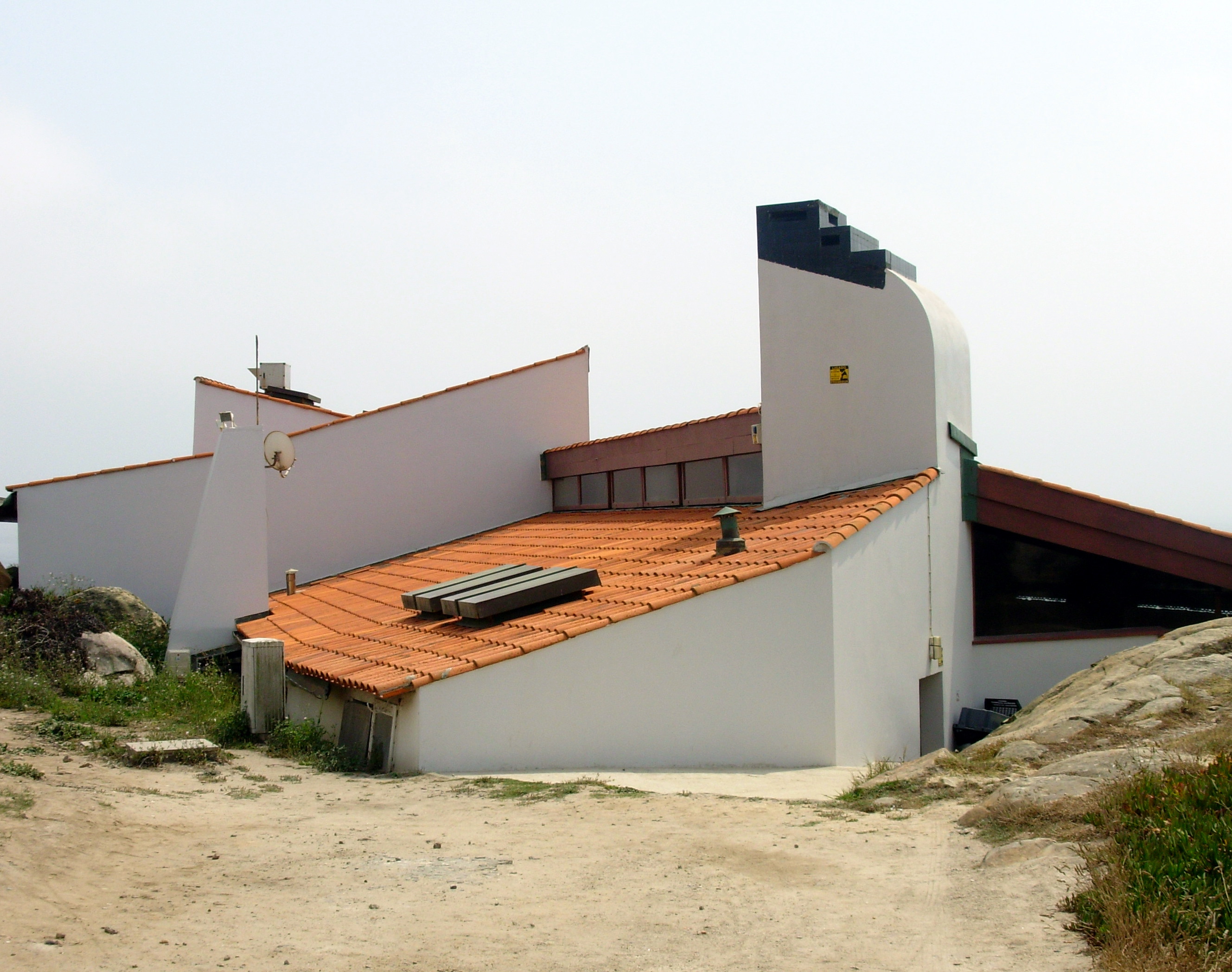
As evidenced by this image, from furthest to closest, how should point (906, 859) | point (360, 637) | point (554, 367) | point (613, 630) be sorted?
point (554, 367)
point (360, 637)
point (613, 630)
point (906, 859)

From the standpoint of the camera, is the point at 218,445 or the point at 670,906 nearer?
the point at 670,906

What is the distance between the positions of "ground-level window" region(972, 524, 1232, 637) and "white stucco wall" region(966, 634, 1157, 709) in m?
0.22

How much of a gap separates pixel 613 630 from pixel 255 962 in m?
6.15

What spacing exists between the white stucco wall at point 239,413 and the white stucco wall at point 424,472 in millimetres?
3824

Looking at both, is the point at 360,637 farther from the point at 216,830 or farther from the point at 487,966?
the point at 487,966

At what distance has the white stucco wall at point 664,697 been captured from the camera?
32.4 feet

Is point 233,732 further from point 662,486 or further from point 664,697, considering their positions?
point 662,486

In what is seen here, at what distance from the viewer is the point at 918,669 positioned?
14211 mm

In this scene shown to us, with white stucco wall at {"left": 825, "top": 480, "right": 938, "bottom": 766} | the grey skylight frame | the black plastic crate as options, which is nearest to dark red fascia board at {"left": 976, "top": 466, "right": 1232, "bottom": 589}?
white stucco wall at {"left": 825, "top": 480, "right": 938, "bottom": 766}

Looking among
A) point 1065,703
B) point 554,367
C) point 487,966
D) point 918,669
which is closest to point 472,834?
point 487,966

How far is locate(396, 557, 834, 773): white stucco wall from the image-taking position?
32.4 feet

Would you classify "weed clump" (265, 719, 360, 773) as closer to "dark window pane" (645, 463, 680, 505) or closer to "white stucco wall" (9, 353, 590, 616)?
"white stucco wall" (9, 353, 590, 616)

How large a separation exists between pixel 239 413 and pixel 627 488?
1048 cm

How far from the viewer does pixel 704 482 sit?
1881 centimetres
